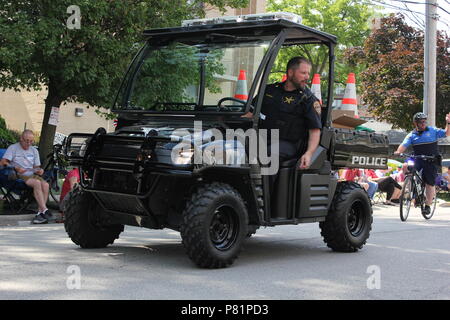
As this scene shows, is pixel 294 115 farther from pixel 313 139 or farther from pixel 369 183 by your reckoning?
pixel 369 183

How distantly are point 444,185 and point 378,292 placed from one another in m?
13.1

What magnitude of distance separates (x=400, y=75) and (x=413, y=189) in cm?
1298

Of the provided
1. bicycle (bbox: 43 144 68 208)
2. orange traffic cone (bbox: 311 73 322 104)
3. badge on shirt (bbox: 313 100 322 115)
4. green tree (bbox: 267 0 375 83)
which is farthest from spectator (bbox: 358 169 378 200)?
green tree (bbox: 267 0 375 83)

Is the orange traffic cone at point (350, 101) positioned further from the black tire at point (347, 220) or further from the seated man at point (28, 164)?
the seated man at point (28, 164)

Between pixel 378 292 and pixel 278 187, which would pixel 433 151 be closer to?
pixel 278 187

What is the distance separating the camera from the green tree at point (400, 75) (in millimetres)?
25047

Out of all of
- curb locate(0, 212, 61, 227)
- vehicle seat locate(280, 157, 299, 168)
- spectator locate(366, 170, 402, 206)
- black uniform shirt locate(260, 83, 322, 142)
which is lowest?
curb locate(0, 212, 61, 227)

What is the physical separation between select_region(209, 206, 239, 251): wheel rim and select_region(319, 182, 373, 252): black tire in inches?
66.7

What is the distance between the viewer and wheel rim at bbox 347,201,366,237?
8.57 meters

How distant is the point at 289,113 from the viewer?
7.56 m

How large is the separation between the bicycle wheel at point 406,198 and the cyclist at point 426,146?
416mm

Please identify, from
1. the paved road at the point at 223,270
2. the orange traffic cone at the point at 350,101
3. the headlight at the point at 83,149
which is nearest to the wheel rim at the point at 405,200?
the orange traffic cone at the point at 350,101

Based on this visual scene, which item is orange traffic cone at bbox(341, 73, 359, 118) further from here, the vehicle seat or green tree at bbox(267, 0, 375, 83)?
green tree at bbox(267, 0, 375, 83)

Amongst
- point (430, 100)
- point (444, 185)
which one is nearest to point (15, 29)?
point (444, 185)
